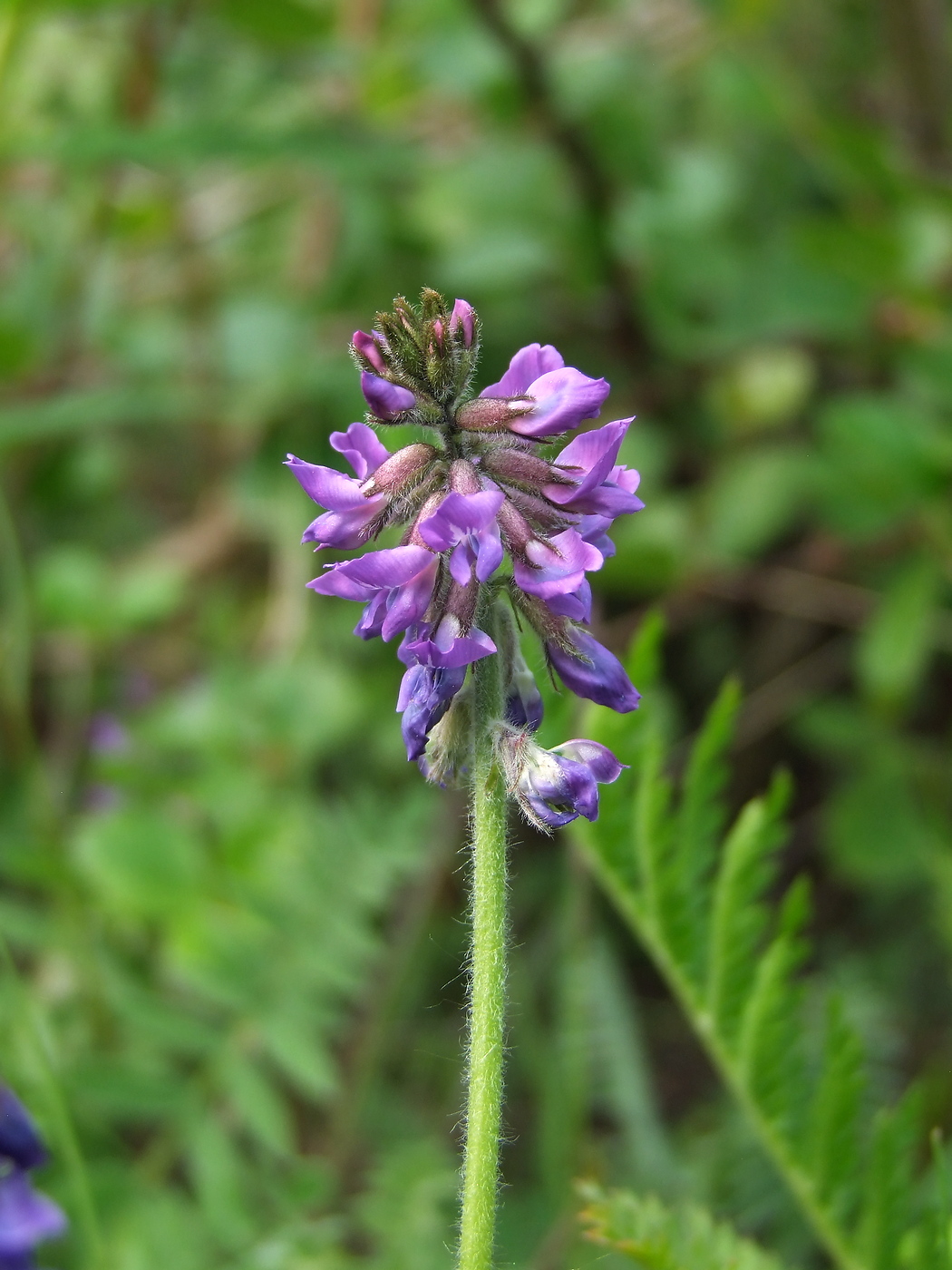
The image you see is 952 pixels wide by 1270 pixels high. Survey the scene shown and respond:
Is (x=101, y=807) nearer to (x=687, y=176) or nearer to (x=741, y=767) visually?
(x=741, y=767)

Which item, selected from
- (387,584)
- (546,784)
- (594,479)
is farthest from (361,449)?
(546,784)

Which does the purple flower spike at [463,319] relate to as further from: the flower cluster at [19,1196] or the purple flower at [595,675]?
the flower cluster at [19,1196]

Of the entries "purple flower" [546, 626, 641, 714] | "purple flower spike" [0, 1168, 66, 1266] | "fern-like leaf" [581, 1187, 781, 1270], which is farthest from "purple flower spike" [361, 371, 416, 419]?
"purple flower spike" [0, 1168, 66, 1266]

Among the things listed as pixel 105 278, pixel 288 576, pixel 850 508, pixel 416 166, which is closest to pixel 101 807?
pixel 288 576

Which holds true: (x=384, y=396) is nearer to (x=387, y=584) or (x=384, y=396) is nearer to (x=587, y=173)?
(x=387, y=584)

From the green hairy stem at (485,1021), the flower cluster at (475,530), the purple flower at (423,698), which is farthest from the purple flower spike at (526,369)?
the green hairy stem at (485,1021)
